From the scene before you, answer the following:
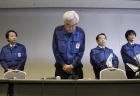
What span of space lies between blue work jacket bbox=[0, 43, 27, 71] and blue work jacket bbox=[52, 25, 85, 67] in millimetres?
958

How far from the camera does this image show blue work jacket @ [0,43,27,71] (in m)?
3.37

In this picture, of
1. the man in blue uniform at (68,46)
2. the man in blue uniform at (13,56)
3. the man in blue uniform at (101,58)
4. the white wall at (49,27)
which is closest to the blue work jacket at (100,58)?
the man in blue uniform at (101,58)

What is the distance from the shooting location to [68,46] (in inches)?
104

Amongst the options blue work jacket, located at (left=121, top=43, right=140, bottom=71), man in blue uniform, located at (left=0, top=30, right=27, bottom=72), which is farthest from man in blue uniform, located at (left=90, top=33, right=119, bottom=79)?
man in blue uniform, located at (left=0, top=30, right=27, bottom=72)

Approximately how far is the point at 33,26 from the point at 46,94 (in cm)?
330

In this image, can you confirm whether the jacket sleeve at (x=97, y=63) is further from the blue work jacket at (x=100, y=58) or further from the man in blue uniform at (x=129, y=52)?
the man in blue uniform at (x=129, y=52)

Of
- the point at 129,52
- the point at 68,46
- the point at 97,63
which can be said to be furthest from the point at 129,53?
the point at 68,46

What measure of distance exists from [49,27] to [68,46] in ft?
7.87

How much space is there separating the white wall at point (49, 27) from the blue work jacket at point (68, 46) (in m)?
2.12

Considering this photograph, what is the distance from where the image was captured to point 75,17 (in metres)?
2.54

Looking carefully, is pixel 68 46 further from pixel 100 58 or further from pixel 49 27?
pixel 49 27

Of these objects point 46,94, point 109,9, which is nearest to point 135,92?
point 46,94

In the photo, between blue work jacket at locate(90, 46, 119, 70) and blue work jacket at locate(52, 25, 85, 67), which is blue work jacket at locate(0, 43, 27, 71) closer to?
blue work jacket at locate(52, 25, 85, 67)

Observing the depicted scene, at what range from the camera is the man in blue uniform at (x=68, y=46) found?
8.38ft
